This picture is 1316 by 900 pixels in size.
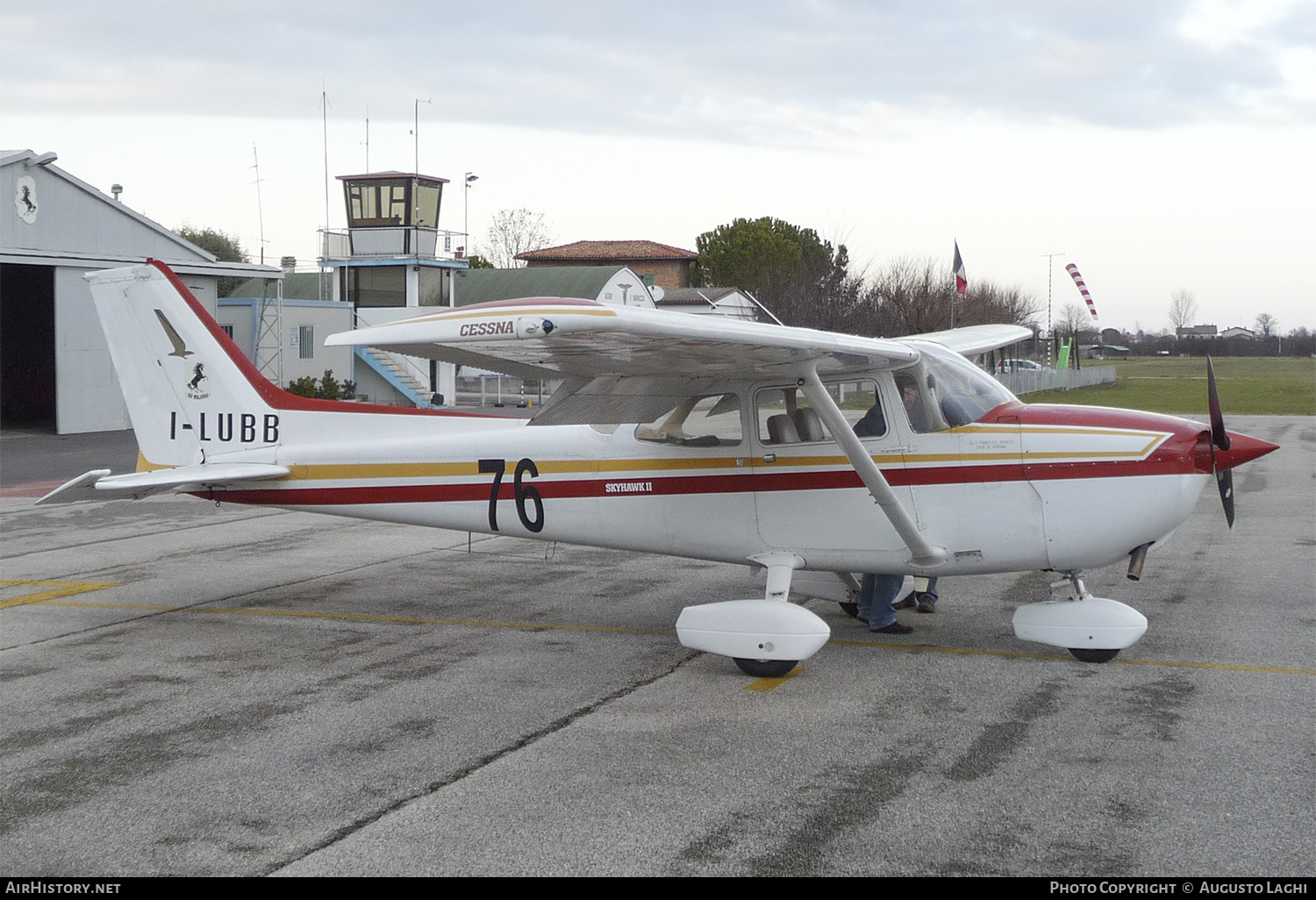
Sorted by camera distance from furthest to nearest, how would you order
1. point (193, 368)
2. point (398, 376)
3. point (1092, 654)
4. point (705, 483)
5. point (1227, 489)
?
point (398, 376)
point (193, 368)
point (705, 483)
point (1227, 489)
point (1092, 654)

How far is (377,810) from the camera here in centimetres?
501

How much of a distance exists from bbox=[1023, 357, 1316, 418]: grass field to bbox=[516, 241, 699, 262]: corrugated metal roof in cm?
3019

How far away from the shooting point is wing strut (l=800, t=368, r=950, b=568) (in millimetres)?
7121

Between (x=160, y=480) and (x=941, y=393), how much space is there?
5592 millimetres

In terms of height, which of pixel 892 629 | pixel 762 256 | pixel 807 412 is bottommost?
pixel 892 629

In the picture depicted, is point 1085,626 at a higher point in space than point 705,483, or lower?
lower

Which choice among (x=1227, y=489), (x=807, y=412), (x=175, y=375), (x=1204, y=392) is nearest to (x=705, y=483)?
(x=807, y=412)

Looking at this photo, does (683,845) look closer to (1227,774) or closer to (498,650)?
(1227,774)

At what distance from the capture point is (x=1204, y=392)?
4672cm

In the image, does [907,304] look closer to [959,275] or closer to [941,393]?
[959,275]

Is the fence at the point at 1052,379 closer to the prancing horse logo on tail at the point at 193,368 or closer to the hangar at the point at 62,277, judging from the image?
the hangar at the point at 62,277

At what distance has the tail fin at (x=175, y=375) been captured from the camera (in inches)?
364
